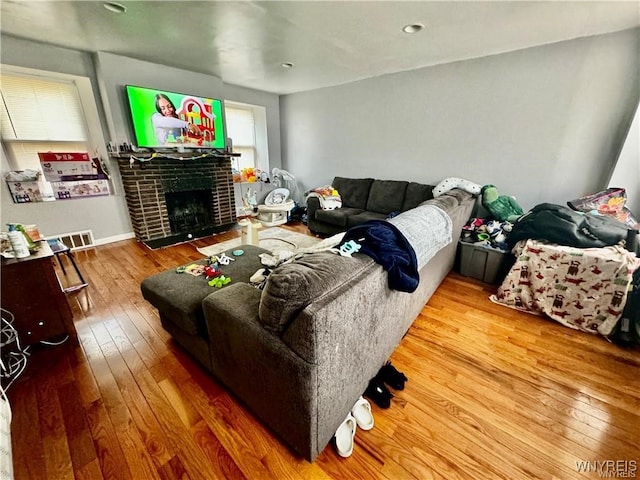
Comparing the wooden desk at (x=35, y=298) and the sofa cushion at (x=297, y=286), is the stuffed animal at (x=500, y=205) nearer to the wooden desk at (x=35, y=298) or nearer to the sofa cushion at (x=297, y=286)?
the sofa cushion at (x=297, y=286)

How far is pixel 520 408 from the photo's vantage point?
1.35 metres

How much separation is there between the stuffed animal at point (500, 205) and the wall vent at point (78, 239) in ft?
16.2

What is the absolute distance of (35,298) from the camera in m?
1.55

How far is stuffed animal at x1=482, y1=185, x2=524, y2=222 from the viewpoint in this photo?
2738 millimetres

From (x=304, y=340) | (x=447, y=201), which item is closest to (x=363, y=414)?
(x=304, y=340)

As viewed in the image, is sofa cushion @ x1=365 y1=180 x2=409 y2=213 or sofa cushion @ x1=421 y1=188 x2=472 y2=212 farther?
sofa cushion @ x1=365 y1=180 x2=409 y2=213

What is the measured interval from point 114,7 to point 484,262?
12.8 feet

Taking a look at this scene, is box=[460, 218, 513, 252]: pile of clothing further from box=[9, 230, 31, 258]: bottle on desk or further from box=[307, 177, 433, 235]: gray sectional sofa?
box=[9, 230, 31, 258]: bottle on desk

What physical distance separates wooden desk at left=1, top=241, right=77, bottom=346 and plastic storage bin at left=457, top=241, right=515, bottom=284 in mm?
3375

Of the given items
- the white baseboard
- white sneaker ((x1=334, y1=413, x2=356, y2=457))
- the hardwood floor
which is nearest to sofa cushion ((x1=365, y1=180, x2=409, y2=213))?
the hardwood floor

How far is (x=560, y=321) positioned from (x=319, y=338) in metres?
2.23

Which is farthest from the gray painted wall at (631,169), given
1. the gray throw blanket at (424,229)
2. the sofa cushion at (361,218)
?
the sofa cushion at (361,218)

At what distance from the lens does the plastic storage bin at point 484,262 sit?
8.10ft

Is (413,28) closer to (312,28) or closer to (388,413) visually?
(312,28)
